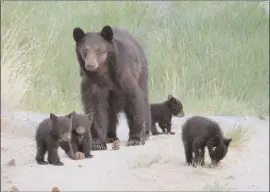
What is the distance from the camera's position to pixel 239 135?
32.0 ft

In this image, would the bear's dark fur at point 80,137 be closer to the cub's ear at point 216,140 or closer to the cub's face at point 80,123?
the cub's face at point 80,123

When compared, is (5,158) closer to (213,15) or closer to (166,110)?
(166,110)

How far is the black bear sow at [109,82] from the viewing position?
912 centimetres

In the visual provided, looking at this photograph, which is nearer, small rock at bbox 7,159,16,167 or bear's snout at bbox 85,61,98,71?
small rock at bbox 7,159,16,167

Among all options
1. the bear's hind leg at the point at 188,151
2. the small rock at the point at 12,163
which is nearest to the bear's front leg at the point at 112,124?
the bear's hind leg at the point at 188,151

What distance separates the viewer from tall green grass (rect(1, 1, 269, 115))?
14195 mm

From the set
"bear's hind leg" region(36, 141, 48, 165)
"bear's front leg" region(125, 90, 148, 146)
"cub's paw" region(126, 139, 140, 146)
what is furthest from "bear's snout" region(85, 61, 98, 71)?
"cub's paw" region(126, 139, 140, 146)

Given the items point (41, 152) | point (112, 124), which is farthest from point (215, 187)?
point (112, 124)

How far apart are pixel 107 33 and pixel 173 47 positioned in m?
8.24

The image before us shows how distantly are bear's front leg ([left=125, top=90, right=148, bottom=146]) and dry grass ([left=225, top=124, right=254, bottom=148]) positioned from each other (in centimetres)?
106

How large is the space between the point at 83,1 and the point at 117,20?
11.9ft

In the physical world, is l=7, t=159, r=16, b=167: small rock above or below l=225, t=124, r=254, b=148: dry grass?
above

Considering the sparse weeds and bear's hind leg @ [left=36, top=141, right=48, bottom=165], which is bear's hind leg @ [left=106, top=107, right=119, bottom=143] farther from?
the sparse weeds

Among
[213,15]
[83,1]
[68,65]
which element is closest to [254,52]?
[213,15]
